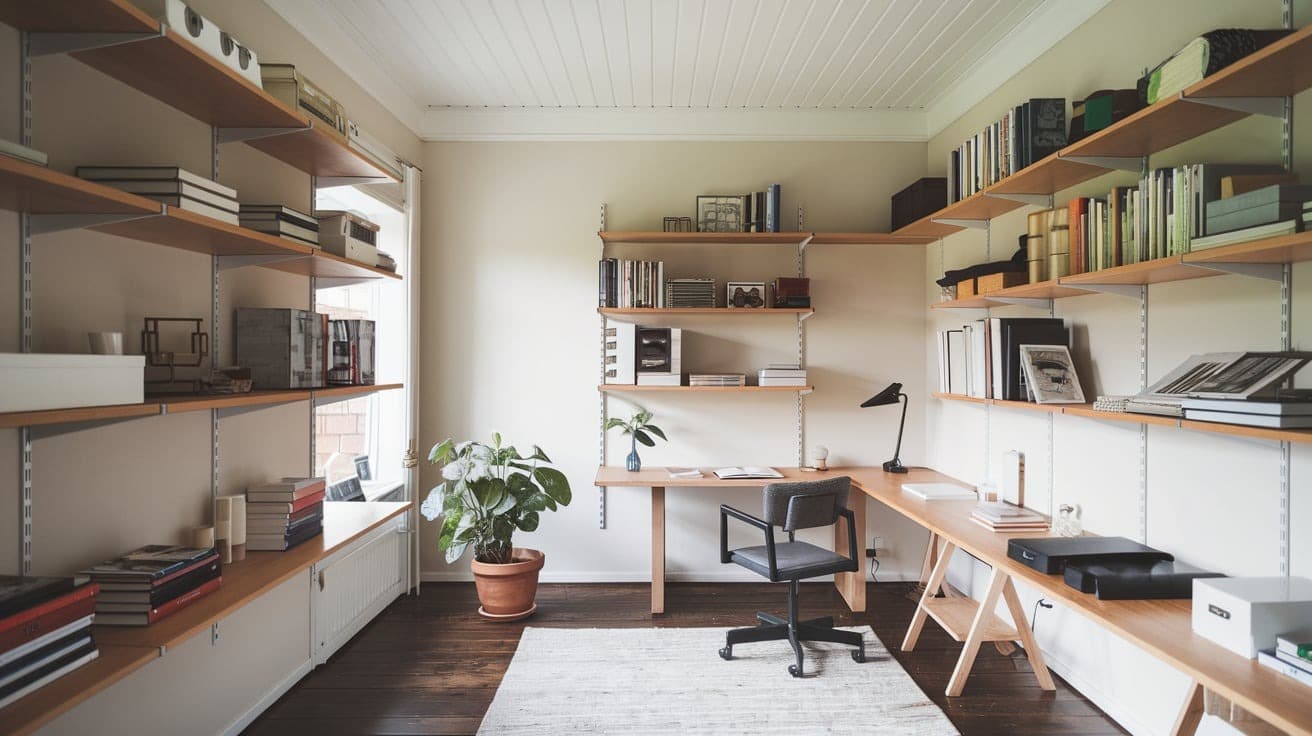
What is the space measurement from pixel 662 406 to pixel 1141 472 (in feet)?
8.14

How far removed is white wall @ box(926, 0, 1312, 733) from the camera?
6.23 ft

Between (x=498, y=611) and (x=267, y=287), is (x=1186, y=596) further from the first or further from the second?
(x=267, y=287)

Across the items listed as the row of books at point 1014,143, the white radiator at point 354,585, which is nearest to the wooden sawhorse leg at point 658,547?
the white radiator at point 354,585

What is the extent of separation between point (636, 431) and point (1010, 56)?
2803 mm

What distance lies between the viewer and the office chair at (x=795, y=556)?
9.49 feet

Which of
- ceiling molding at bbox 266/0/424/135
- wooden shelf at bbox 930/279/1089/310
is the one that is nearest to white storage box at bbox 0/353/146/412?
ceiling molding at bbox 266/0/424/135

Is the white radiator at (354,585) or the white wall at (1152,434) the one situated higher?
the white wall at (1152,434)

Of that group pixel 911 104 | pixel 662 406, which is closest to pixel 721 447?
pixel 662 406

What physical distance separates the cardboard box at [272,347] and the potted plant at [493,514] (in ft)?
3.89

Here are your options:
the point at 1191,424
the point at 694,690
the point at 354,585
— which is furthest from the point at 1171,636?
the point at 354,585

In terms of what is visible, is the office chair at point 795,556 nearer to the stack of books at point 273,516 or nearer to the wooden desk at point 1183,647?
the wooden desk at point 1183,647

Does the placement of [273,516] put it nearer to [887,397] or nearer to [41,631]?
[41,631]

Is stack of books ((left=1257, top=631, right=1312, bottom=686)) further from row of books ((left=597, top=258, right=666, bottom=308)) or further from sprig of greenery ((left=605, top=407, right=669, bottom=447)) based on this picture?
row of books ((left=597, top=258, right=666, bottom=308))

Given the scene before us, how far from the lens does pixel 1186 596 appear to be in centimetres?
183
